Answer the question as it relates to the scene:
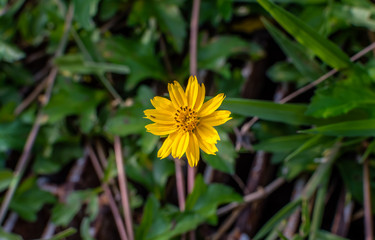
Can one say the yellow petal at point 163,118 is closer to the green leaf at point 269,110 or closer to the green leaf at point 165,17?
the green leaf at point 269,110

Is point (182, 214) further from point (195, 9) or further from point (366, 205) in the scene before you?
point (195, 9)

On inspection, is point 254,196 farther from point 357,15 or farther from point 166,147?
point 357,15

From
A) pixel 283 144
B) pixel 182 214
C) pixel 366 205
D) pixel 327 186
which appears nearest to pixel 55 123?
pixel 182 214

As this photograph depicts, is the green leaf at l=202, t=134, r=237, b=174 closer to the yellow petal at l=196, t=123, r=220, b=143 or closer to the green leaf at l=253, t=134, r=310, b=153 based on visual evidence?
the green leaf at l=253, t=134, r=310, b=153

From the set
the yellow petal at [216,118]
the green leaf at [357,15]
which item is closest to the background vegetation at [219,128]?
the green leaf at [357,15]

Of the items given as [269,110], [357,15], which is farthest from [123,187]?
[357,15]

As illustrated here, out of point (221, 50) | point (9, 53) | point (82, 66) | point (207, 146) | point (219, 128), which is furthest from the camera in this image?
point (9, 53)

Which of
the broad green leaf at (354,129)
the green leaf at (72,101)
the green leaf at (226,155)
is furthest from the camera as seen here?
the green leaf at (72,101)
